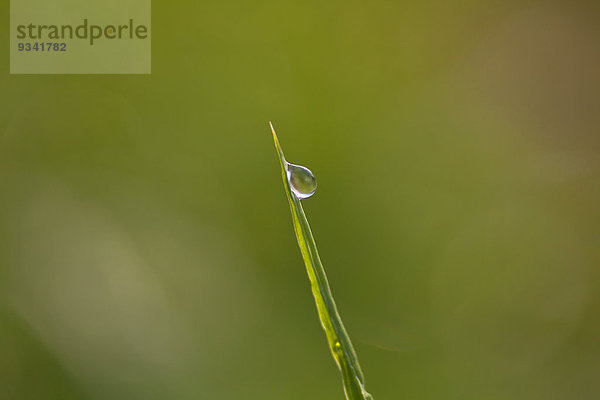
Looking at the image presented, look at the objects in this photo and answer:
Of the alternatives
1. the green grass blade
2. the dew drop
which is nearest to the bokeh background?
the dew drop

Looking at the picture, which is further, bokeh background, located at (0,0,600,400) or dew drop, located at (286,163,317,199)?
bokeh background, located at (0,0,600,400)

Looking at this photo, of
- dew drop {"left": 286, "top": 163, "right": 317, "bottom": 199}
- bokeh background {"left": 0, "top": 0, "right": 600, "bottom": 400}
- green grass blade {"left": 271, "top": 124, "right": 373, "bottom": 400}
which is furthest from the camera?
bokeh background {"left": 0, "top": 0, "right": 600, "bottom": 400}

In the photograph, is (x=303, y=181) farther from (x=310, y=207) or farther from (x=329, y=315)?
(x=310, y=207)

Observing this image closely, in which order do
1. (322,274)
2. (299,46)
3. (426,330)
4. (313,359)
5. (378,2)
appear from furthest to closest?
(378,2) < (299,46) < (426,330) < (313,359) < (322,274)

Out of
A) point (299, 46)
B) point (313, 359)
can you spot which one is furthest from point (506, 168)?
point (313, 359)

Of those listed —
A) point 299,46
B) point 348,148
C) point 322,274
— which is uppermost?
point 299,46

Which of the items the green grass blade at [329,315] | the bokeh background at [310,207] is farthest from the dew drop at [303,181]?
the bokeh background at [310,207]

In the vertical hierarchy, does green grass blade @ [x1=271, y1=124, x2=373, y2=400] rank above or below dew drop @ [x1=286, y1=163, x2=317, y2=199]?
below

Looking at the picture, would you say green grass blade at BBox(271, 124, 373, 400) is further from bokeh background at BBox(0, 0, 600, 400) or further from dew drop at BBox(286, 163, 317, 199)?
bokeh background at BBox(0, 0, 600, 400)

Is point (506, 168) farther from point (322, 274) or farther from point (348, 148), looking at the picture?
point (322, 274)

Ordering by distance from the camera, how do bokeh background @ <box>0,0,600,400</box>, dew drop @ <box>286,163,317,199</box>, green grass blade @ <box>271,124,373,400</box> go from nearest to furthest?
green grass blade @ <box>271,124,373,400</box> < dew drop @ <box>286,163,317,199</box> < bokeh background @ <box>0,0,600,400</box>
